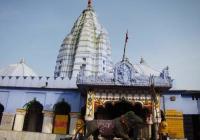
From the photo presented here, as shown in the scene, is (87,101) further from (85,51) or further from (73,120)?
(85,51)

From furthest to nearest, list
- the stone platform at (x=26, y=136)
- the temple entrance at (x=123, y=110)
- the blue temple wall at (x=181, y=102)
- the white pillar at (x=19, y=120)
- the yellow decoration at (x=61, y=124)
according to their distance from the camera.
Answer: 1. the white pillar at (x=19, y=120)
2. the yellow decoration at (x=61, y=124)
3. the blue temple wall at (x=181, y=102)
4. the temple entrance at (x=123, y=110)
5. the stone platform at (x=26, y=136)

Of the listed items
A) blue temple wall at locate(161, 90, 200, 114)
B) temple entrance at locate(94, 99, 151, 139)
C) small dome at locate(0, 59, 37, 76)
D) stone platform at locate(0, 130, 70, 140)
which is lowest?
stone platform at locate(0, 130, 70, 140)

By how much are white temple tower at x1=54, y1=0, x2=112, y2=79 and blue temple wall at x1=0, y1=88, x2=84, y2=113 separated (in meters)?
15.9

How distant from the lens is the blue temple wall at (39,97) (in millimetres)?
21438

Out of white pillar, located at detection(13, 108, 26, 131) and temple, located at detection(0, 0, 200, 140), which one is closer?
temple, located at detection(0, 0, 200, 140)

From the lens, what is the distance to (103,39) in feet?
139

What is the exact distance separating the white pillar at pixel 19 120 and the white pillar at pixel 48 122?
222 centimetres

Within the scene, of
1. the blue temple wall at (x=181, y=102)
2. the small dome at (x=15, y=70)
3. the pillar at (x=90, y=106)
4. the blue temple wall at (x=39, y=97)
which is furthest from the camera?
the small dome at (x=15, y=70)

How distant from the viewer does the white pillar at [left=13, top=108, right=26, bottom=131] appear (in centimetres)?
2115

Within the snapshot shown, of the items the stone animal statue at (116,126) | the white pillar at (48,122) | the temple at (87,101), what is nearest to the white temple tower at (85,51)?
the temple at (87,101)

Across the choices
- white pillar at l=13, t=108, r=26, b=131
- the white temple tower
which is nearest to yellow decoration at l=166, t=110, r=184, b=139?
white pillar at l=13, t=108, r=26, b=131

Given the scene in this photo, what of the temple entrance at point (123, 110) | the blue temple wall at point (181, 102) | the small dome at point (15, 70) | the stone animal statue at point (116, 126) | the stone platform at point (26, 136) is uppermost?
the small dome at point (15, 70)

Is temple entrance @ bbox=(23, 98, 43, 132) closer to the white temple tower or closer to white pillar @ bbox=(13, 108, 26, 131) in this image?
white pillar @ bbox=(13, 108, 26, 131)

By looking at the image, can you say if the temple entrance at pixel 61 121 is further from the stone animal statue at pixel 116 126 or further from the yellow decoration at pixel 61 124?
the stone animal statue at pixel 116 126
